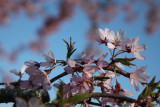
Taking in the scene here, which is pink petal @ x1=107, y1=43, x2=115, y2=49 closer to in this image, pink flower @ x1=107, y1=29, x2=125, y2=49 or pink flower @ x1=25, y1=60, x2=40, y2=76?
pink flower @ x1=107, y1=29, x2=125, y2=49

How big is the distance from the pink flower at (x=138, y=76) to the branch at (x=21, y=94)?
60 centimetres

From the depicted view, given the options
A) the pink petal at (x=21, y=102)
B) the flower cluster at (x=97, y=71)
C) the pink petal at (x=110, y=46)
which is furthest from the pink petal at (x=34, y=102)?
the pink petal at (x=110, y=46)

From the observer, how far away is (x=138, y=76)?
4.35 feet

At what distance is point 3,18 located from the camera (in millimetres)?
9656

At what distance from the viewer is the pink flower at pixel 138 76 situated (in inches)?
Result: 51.4

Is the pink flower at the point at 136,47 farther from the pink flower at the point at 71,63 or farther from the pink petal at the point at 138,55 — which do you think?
the pink flower at the point at 71,63

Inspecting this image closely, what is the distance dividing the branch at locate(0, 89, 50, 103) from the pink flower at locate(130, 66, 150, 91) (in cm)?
60

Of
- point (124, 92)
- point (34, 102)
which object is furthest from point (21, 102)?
point (124, 92)

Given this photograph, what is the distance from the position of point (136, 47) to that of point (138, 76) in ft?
0.65

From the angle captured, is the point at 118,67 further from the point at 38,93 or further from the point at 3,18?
the point at 3,18

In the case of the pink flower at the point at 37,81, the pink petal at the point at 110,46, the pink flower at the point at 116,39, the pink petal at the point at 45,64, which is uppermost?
the pink flower at the point at 116,39

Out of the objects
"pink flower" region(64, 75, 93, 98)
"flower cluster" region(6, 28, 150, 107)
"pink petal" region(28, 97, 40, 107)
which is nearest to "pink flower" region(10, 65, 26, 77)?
"flower cluster" region(6, 28, 150, 107)

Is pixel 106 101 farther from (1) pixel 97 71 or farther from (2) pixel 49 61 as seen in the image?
(2) pixel 49 61

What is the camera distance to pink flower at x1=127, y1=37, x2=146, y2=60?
4.39ft
